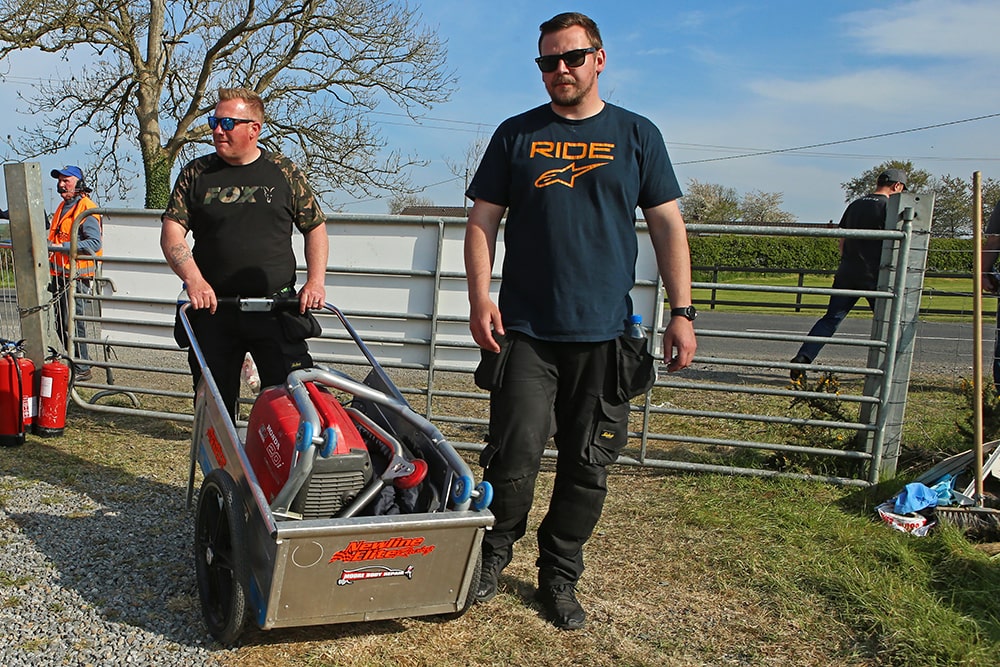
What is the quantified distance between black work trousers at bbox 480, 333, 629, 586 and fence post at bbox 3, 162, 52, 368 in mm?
4265

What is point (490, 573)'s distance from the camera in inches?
135

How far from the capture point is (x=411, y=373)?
325 inches

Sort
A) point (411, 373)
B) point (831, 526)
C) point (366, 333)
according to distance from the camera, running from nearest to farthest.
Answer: point (831, 526) → point (366, 333) → point (411, 373)


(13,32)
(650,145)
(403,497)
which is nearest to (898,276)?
(650,145)

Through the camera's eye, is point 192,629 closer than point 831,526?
Yes

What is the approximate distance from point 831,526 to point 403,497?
2423 mm

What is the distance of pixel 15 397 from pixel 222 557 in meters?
3.35

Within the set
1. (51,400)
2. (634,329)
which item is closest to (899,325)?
(634,329)

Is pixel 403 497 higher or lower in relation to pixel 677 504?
higher

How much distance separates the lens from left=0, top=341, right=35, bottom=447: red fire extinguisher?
18.0 feet

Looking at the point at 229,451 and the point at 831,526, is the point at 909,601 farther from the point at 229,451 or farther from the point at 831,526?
the point at 229,451

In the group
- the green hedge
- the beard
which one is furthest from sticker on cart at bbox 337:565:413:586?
the green hedge

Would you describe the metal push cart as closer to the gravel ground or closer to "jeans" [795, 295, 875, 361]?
the gravel ground

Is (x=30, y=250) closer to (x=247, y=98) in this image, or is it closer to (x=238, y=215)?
(x=238, y=215)
